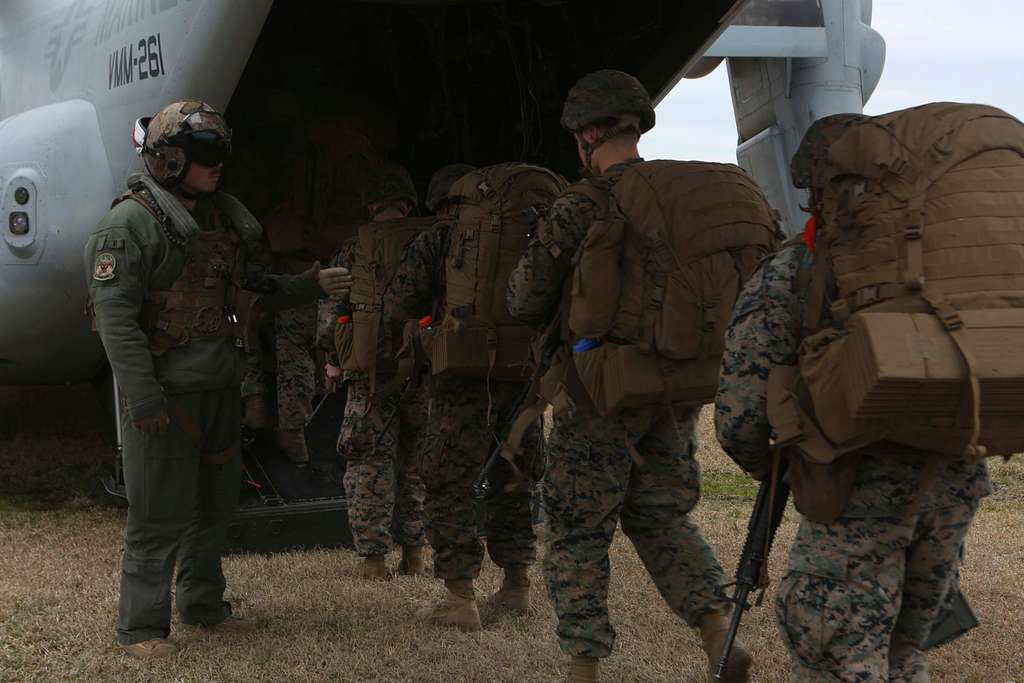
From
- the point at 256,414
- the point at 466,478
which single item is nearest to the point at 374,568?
the point at 466,478

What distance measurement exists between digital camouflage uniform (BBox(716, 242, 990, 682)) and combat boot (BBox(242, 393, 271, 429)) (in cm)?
421

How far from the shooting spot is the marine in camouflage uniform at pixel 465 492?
454 centimetres

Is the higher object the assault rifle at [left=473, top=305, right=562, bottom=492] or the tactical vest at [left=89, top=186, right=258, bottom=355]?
the tactical vest at [left=89, top=186, right=258, bottom=355]

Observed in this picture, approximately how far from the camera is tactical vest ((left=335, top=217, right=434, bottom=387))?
5.27 meters

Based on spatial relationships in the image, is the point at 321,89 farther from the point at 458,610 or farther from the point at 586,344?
the point at 586,344

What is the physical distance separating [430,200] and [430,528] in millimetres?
1425

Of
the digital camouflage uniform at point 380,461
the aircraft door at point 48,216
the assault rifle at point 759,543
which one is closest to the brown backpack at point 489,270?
the digital camouflage uniform at point 380,461

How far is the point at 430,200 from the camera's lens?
16.4ft

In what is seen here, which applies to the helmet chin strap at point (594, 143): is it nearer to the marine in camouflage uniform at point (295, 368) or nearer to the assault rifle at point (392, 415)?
the assault rifle at point (392, 415)

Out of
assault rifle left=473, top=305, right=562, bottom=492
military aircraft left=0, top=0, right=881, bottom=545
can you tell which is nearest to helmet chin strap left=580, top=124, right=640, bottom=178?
assault rifle left=473, top=305, right=562, bottom=492

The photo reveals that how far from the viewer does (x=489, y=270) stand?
4.38m

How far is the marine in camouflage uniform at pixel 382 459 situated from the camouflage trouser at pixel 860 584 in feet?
9.48

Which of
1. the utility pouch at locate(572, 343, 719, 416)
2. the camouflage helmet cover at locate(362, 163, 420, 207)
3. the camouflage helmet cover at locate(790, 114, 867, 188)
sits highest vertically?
the camouflage helmet cover at locate(790, 114, 867, 188)

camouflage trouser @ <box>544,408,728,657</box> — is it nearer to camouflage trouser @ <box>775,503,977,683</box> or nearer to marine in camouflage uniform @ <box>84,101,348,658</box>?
camouflage trouser @ <box>775,503,977,683</box>
